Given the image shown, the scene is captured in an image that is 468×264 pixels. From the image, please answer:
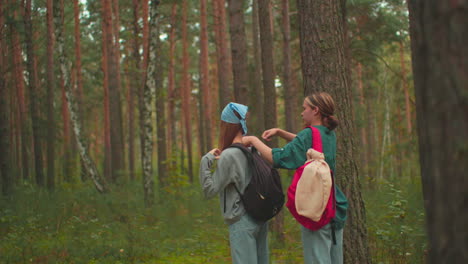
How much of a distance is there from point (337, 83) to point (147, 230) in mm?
6808

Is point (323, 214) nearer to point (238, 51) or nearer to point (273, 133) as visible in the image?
point (273, 133)

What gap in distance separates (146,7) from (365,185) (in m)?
11.8

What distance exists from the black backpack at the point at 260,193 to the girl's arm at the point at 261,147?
64mm

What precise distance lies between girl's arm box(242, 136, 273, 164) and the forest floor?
3.33 metres

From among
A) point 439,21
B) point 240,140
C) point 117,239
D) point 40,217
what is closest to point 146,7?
point 40,217

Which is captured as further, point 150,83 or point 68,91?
point 68,91

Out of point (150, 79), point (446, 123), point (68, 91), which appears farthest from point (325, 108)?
point (68, 91)

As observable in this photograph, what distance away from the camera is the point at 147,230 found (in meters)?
10.5

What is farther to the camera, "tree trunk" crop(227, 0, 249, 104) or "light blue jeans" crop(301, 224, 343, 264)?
"tree trunk" crop(227, 0, 249, 104)

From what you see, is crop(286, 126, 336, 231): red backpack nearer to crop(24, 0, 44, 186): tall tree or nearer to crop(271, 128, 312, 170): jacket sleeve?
crop(271, 128, 312, 170): jacket sleeve

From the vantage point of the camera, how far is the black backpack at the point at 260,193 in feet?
12.7

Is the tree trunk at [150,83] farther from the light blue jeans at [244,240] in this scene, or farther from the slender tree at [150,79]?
the light blue jeans at [244,240]

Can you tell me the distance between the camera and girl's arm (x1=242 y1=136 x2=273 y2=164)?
3.83m

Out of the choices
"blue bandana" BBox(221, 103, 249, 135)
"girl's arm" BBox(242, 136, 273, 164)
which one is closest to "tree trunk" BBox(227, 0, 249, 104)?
"blue bandana" BBox(221, 103, 249, 135)
